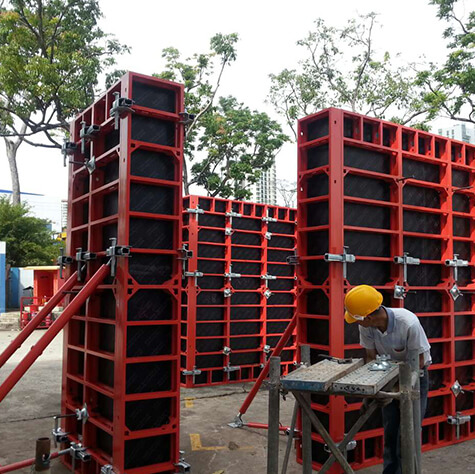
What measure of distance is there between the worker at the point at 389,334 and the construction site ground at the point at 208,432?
1.15 metres

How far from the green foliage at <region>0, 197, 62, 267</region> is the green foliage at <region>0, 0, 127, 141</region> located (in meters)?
13.8

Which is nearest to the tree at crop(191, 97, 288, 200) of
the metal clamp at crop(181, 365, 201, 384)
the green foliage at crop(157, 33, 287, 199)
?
the green foliage at crop(157, 33, 287, 199)

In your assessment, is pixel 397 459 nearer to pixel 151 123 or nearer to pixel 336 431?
pixel 336 431

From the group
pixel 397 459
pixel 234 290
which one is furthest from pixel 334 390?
pixel 234 290

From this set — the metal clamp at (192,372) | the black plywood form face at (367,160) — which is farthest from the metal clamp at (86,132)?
the metal clamp at (192,372)

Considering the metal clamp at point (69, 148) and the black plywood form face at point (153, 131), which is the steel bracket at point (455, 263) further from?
the metal clamp at point (69, 148)

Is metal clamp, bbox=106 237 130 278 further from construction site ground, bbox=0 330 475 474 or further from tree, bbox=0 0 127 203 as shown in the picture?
tree, bbox=0 0 127 203

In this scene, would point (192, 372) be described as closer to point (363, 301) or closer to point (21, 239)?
point (363, 301)

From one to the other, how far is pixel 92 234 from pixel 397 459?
13.6ft

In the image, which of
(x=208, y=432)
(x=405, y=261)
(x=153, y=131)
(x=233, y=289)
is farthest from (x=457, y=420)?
(x=153, y=131)

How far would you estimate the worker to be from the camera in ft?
14.0

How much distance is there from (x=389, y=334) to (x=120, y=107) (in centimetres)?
356

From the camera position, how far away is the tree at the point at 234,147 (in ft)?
77.2

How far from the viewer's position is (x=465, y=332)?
717cm
